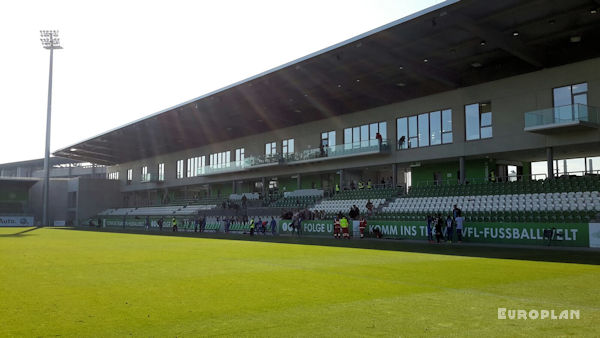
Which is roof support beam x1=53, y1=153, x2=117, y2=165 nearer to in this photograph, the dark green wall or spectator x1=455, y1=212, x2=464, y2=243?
the dark green wall

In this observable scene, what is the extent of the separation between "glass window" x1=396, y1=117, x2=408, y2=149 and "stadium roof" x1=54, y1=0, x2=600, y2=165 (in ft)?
5.74

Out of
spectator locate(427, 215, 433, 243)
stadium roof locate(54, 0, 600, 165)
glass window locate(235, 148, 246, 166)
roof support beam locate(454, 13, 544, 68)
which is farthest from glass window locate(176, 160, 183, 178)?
roof support beam locate(454, 13, 544, 68)

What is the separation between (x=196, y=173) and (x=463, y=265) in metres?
55.6

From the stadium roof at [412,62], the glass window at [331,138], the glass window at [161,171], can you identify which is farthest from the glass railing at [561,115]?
the glass window at [161,171]

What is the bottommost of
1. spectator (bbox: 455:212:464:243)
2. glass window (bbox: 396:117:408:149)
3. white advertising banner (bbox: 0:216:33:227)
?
white advertising banner (bbox: 0:216:33:227)

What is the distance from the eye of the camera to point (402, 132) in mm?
39906

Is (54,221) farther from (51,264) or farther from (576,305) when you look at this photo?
(576,305)

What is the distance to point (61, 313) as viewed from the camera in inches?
278

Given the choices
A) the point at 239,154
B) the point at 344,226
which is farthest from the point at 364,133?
the point at 239,154

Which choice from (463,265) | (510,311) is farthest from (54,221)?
(510,311)

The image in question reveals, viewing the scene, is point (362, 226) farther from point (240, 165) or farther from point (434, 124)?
point (240, 165)

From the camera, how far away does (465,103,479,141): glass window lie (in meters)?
34.7

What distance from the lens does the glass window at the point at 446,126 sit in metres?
36.2

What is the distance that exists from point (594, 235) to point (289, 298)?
18244mm
